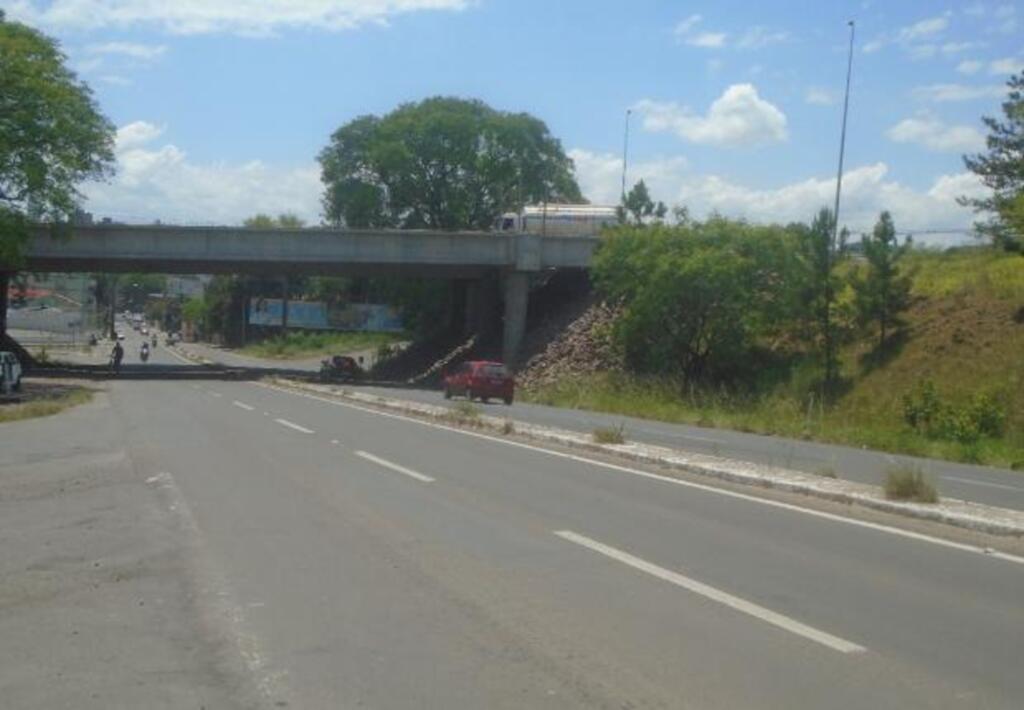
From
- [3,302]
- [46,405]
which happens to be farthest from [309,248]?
[46,405]

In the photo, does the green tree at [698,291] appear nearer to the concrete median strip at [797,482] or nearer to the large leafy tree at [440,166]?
the concrete median strip at [797,482]

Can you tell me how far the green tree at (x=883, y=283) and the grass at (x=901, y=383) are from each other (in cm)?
103

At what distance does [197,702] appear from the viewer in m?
6.15

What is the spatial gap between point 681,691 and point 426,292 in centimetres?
7984

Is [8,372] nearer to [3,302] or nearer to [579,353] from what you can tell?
[579,353]

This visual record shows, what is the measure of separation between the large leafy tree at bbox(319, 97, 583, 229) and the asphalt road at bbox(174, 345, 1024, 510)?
195 feet

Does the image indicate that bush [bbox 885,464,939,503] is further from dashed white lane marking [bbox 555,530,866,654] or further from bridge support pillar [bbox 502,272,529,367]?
bridge support pillar [bbox 502,272,529,367]

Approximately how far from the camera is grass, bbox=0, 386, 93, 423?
31.0 metres

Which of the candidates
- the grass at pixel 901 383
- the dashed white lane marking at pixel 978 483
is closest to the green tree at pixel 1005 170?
the grass at pixel 901 383

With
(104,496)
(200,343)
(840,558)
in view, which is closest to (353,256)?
(104,496)

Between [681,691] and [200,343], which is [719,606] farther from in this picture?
[200,343]

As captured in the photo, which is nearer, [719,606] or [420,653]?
[420,653]

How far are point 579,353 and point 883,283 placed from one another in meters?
17.2

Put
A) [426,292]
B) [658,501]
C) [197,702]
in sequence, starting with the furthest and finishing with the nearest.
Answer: [426,292] < [658,501] < [197,702]
